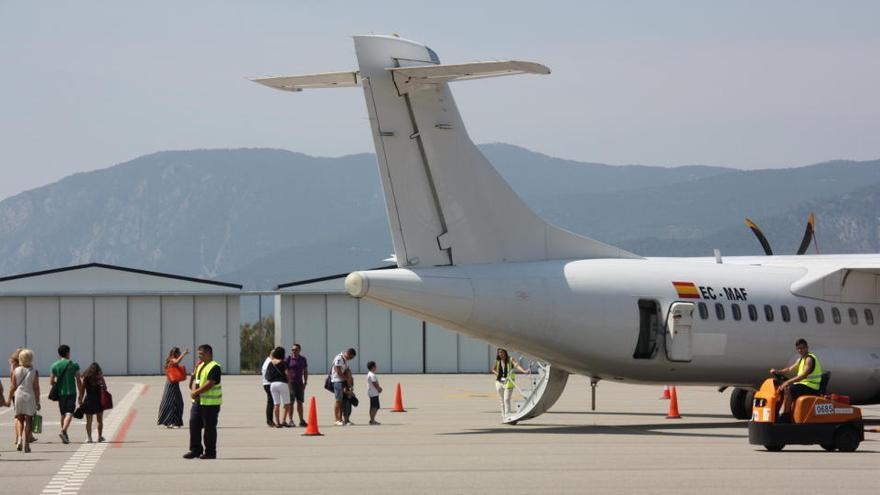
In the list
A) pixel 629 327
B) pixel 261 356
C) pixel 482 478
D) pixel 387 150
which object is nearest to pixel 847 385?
pixel 629 327

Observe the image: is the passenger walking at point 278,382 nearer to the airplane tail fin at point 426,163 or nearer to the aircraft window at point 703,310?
the airplane tail fin at point 426,163

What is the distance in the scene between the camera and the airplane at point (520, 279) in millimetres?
24688

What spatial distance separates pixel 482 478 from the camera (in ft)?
58.9

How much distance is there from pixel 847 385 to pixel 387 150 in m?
11.3

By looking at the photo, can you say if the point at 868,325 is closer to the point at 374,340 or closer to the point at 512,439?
the point at 512,439

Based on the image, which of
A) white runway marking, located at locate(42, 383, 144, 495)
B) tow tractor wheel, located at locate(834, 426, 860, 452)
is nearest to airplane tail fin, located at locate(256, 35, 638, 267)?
white runway marking, located at locate(42, 383, 144, 495)

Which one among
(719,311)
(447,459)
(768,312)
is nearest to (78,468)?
(447,459)

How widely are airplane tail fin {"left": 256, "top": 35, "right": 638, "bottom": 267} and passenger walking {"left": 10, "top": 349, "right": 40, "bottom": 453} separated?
6.34 meters

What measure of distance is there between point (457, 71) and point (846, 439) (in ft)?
28.7

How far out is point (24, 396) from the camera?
2295 centimetres

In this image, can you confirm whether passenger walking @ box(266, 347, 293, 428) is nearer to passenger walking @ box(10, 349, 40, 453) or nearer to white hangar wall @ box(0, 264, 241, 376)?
passenger walking @ box(10, 349, 40, 453)

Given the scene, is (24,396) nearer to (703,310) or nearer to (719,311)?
(703,310)

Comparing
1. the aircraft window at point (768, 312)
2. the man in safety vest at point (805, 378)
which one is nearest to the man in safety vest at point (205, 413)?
the man in safety vest at point (805, 378)

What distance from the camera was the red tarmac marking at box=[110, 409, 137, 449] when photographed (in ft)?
80.8
